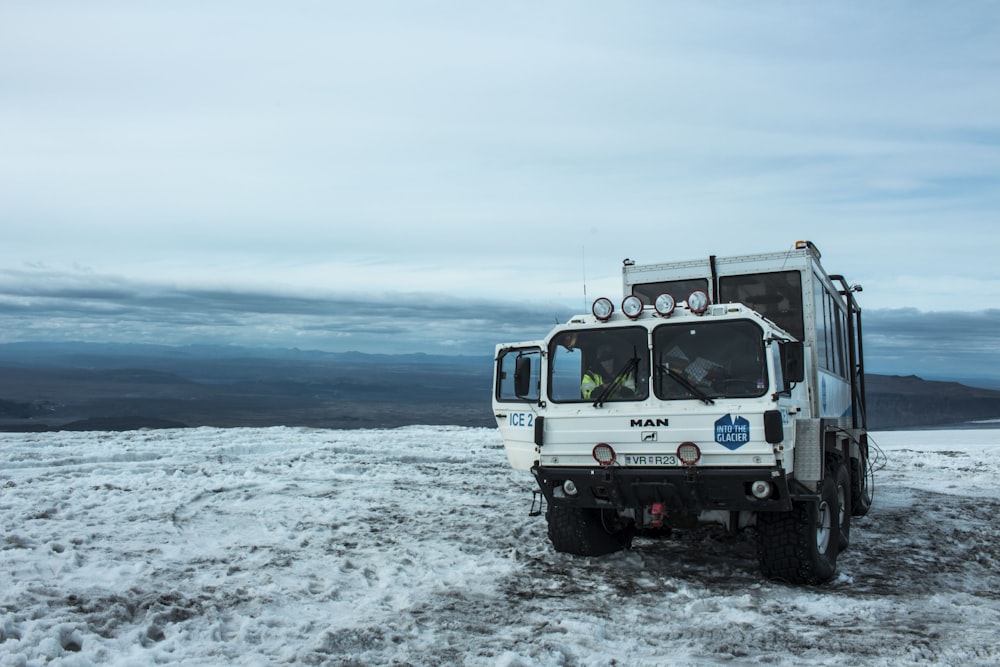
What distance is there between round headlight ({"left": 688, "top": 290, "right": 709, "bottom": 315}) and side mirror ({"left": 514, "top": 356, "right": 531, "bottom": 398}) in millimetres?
1597

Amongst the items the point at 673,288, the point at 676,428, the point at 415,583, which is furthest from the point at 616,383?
the point at 415,583

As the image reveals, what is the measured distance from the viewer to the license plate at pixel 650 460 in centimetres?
657

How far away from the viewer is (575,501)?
7090 mm

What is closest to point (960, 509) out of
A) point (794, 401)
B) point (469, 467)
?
point (794, 401)

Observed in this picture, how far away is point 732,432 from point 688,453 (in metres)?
0.41

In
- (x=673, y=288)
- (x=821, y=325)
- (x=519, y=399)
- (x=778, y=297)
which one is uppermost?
(x=673, y=288)

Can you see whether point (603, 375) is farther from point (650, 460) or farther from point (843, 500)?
point (843, 500)

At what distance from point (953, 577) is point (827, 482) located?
1.41 metres

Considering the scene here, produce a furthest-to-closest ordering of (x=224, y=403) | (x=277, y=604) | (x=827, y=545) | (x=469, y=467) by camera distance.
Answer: (x=224, y=403) → (x=469, y=467) → (x=827, y=545) → (x=277, y=604)

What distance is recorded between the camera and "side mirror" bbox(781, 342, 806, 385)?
6.24m

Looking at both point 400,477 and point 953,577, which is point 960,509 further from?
point 400,477

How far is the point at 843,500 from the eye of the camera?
837 centimetres

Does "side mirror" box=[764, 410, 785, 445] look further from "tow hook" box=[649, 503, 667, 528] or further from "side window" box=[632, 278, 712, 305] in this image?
"side window" box=[632, 278, 712, 305]

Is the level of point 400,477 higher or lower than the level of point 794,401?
lower
